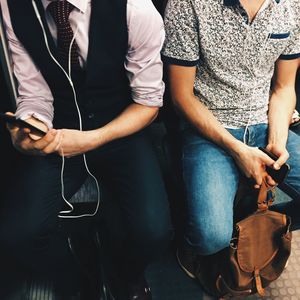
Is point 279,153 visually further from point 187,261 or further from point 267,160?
point 187,261

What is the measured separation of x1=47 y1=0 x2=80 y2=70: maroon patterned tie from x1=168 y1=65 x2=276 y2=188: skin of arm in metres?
0.34

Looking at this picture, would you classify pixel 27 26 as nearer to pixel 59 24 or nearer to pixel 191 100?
pixel 59 24

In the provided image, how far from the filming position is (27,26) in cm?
112

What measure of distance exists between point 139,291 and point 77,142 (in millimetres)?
612

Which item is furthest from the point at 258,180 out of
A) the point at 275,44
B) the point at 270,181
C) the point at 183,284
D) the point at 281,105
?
the point at 183,284

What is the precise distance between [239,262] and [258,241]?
0.33 feet

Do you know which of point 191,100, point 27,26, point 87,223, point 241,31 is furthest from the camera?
point 87,223

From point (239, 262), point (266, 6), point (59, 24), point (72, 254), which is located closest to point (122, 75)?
point (59, 24)

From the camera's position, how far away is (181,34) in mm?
1247

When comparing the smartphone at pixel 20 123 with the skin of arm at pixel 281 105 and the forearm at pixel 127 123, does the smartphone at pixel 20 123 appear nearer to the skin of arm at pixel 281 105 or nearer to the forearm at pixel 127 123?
the forearm at pixel 127 123

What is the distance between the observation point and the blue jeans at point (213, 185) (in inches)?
49.8

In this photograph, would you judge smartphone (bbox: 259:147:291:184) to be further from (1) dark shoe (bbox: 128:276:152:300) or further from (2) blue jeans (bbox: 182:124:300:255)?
(1) dark shoe (bbox: 128:276:152:300)

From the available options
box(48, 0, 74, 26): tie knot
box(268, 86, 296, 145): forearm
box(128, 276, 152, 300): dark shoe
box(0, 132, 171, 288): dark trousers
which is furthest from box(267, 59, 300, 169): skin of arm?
box(48, 0, 74, 26): tie knot

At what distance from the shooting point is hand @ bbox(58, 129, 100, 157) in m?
1.20
